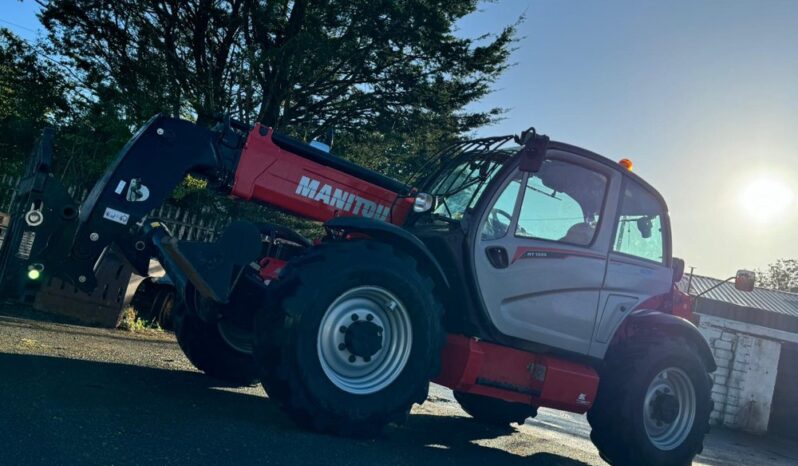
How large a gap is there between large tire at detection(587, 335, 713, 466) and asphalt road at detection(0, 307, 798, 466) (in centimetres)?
46

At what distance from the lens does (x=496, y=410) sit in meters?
6.30

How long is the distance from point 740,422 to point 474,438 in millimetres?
13752

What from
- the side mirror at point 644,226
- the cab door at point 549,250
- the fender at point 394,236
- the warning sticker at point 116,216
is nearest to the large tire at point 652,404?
the cab door at point 549,250

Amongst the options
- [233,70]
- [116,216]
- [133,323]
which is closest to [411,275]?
[116,216]

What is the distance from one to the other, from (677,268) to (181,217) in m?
8.26

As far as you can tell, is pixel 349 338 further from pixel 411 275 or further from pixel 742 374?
pixel 742 374

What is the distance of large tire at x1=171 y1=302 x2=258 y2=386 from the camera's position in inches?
213

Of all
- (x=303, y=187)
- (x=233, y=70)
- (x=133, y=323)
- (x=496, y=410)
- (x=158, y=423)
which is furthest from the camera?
(x=233, y=70)

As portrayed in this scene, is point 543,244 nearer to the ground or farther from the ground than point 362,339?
farther from the ground

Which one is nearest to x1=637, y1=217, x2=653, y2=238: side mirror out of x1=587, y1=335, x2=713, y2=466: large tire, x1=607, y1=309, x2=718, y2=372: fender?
x1=607, y1=309, x2=718, y2=372: fender

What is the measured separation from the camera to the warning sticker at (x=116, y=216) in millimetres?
4254

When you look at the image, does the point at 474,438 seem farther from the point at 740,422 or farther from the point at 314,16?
the point at 740,422

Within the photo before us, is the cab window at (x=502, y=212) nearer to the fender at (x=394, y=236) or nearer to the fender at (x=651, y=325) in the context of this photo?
the fender at (x=394, y=236)

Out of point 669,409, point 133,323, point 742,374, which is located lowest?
point 133,323
